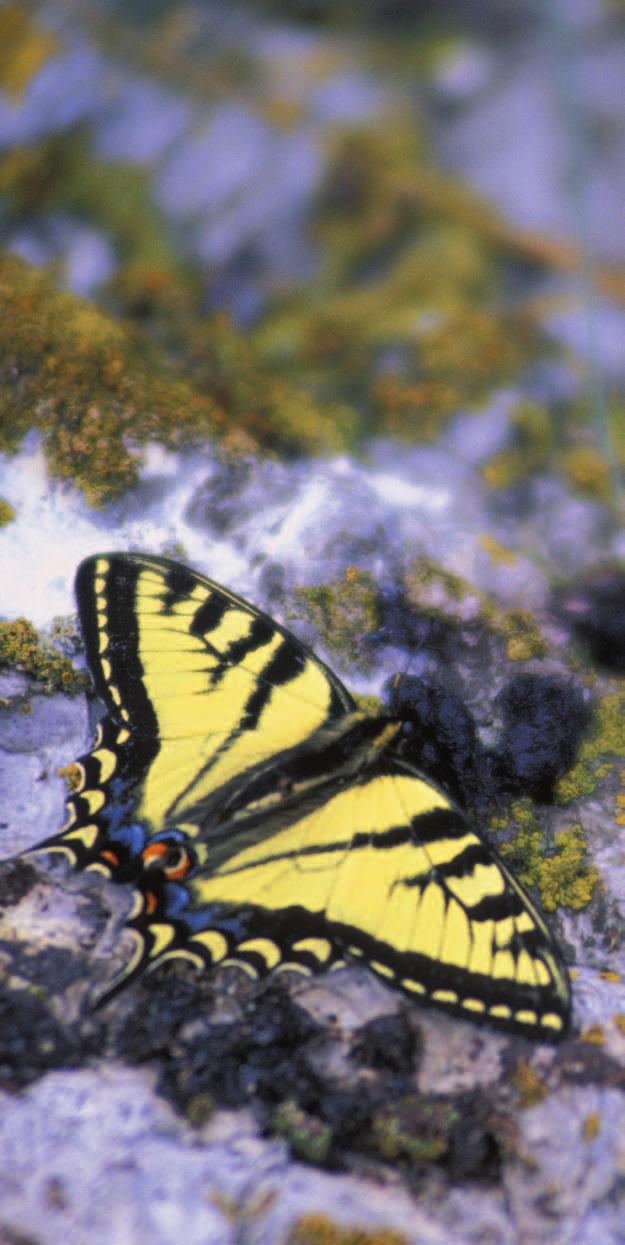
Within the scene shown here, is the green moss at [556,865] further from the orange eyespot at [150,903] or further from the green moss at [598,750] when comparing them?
the orange eyespot at [150,903]

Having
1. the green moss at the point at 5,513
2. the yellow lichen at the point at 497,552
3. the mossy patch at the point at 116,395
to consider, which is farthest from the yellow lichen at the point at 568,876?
the green moss at the point at 5,513

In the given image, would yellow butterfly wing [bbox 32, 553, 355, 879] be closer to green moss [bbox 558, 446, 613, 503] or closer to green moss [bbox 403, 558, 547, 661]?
green moss [bbox 403, 558, 547, 661]

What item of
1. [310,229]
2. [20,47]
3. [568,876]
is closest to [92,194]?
[20,47]

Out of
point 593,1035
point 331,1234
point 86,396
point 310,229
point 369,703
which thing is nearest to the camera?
point 331,1234

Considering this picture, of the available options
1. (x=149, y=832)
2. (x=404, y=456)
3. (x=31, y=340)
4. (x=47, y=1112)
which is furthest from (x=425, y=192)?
(x=47, y=1112)

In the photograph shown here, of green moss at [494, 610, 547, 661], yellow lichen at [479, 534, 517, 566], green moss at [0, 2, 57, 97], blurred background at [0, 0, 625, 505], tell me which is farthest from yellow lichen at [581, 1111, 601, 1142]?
green moss at [0, 2, 57, 97]

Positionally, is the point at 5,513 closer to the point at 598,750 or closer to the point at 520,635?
the point at 520,635
